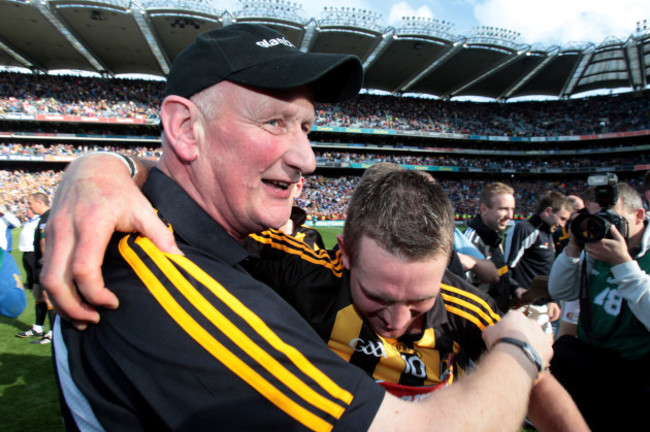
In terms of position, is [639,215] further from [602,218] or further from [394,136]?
[394,136]

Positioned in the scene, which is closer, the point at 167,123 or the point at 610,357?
the point at 167,123

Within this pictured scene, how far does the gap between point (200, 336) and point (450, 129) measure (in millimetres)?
41211

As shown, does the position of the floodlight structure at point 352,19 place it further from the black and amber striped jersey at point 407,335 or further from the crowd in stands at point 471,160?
the black and amber striped jersey at point 407,335

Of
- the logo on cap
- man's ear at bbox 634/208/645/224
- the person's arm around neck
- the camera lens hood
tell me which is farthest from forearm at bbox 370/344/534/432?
man's ear at bbox 634/208/645/224

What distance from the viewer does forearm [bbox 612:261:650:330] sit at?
108 inches

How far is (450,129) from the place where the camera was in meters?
38.6

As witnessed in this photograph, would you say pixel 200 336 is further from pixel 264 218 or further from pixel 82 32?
pixel 82 32

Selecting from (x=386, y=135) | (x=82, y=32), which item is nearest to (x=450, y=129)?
(x=386, y=135)

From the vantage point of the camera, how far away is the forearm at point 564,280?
3.63m

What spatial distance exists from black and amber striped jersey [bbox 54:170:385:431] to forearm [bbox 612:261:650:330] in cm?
286

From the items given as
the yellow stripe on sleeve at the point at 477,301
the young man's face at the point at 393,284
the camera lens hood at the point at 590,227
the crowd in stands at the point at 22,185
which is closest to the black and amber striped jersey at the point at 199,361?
the young man's face at the point at 393,284

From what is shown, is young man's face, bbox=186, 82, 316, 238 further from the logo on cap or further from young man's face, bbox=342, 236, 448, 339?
young man's face, bbox=342, 236, 448, 339

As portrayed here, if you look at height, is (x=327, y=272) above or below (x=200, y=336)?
below

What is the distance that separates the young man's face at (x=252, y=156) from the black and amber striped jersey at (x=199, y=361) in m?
0.34
